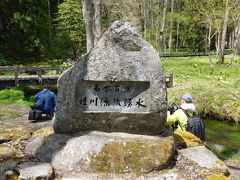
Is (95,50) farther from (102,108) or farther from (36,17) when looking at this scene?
(36,17)

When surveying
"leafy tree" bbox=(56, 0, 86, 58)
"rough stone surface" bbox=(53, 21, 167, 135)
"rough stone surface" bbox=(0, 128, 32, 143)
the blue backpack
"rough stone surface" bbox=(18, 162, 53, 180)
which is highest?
"leafy tree" bbox=(56, 0, 86, 58)

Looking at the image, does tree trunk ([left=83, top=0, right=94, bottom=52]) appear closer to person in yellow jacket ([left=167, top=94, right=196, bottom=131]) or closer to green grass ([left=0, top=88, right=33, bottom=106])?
green grass ([left=0, top=88, right=33, bottom=106])

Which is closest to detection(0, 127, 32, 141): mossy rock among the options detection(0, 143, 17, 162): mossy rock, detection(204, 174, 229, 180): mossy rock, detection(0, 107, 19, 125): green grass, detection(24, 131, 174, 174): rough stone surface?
detection(0, 143, 17, 162): mossy rock

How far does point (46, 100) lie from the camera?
11.3m

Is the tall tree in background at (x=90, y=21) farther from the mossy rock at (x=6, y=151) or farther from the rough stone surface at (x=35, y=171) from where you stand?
the rough stone surface at (x=35, y=171)

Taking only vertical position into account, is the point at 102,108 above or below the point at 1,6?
below

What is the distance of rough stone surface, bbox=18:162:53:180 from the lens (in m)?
5.36

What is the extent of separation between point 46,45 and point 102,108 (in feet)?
120

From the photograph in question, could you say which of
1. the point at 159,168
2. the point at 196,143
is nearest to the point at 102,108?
the point at 159,168

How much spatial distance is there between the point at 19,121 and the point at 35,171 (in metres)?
6.93

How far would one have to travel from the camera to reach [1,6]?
37.6 meters

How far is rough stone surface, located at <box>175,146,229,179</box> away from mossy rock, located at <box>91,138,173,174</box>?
326 mm

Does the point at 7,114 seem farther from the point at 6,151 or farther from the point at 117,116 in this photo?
the point at 117,116

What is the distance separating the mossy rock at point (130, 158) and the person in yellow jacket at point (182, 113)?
1.65m
